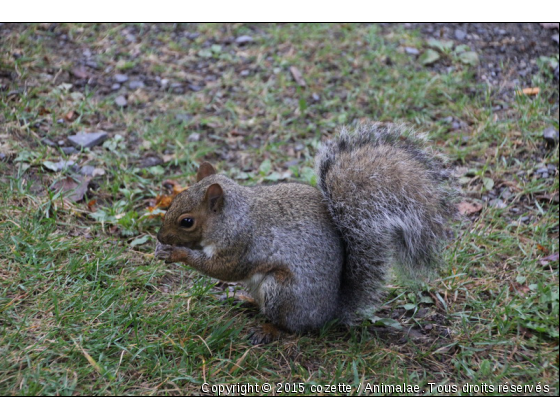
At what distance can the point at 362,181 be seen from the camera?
2359mm

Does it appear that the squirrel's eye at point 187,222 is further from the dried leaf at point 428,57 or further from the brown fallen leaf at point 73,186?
the dried leaf at point 428,57

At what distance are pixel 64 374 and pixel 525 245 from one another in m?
2.29

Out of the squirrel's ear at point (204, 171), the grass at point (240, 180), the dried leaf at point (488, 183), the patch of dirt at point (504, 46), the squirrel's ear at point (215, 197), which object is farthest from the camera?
the patch of dirt at point (504, 46)

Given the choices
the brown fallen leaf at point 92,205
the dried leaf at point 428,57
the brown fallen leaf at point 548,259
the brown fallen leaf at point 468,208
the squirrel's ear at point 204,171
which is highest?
the dried leaf at point 428,57

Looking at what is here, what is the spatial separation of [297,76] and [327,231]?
2246 mm

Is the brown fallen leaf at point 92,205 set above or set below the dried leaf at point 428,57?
below

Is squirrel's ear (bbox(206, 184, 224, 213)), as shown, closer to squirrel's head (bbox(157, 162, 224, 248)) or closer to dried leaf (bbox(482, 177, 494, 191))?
squirrel's head (bbox(157, 162, 224, 248))

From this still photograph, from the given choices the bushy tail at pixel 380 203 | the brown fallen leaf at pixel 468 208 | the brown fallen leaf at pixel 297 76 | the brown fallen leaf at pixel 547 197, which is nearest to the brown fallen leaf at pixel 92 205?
the bushy tail at pixel 380 203

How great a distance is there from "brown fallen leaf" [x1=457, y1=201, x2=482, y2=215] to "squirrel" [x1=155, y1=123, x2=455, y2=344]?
855 millimetres

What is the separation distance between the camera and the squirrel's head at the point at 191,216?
2.41 meters

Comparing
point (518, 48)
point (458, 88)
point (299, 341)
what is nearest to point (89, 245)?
point (299, 341)

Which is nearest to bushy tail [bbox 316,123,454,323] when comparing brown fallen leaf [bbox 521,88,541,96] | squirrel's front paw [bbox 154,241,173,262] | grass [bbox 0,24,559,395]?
grass [bbox 0,24,559,395]

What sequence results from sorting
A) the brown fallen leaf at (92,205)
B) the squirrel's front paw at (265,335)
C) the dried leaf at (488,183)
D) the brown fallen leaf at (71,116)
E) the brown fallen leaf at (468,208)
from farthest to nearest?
Answer: the brown fallen leaf at (71,116), the dried leaf at (488,183), the brown fallen leaf at (468,208), the brown fallen leaf at (92,205), the squirrel's front paw at (265,335)

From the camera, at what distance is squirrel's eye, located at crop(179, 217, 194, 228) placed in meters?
2.41
